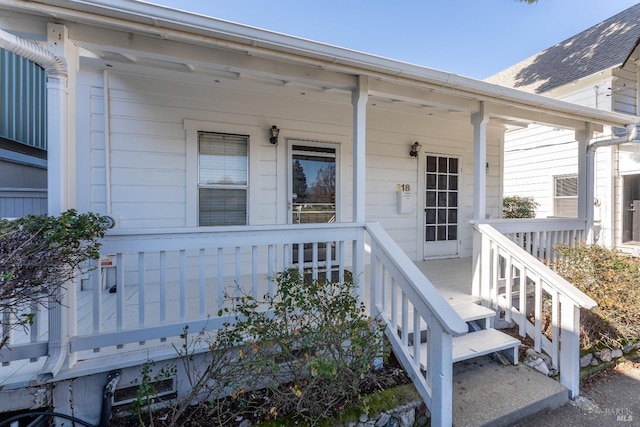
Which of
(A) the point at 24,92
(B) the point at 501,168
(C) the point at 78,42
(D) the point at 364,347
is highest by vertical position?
(A) the point at 24,92

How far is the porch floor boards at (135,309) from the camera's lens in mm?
1983

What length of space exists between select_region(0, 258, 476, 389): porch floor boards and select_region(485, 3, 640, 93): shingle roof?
508 centimetres

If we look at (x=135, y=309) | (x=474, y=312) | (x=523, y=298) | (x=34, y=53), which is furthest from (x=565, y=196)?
(x=34, y=53)

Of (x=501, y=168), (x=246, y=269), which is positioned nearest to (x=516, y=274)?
(x=501, y=168)

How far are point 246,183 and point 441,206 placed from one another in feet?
11.2

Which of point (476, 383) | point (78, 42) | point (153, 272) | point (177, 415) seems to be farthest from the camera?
point (153, 272)

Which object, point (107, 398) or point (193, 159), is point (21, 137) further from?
point (107, 398)

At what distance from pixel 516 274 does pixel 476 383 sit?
210 centimetres

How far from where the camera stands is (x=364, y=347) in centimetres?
208

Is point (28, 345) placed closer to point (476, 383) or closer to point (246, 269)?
point (246, 269)

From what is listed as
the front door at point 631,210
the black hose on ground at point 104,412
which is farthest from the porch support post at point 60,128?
the front door at point 631,210

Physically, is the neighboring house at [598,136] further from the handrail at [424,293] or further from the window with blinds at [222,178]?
the window with blinds at [222,178]

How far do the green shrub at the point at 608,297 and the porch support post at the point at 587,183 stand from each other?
3.63 feet

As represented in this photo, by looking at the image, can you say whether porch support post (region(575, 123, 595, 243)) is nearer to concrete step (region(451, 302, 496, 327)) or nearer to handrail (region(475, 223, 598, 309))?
handrail (region(475, 223, 598, 309))
